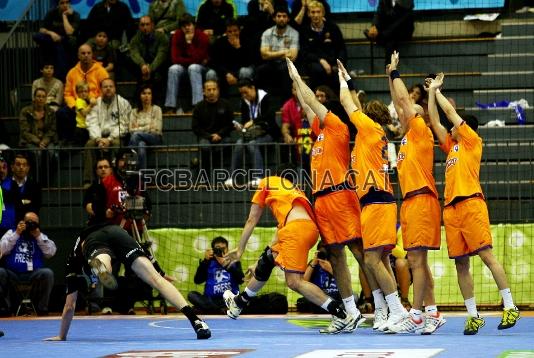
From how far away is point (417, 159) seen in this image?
13.6 metres

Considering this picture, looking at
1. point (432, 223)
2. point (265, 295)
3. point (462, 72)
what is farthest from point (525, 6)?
point (432, 223)

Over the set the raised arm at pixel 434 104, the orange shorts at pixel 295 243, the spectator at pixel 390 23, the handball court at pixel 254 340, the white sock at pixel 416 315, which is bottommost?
the handball court at pixel 254 340

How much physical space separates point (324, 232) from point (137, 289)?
16.6 ft

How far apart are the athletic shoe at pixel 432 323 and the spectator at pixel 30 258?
280 inches

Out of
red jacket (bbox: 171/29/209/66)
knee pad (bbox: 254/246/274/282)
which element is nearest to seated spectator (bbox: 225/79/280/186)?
red jacket (bbox: 171/29/209/66)

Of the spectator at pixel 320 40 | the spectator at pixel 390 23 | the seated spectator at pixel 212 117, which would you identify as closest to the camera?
the seated spectator at pixel 212 117

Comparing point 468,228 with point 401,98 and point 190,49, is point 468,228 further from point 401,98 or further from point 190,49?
point 190,49

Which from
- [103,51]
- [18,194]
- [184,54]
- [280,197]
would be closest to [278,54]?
[184,54]

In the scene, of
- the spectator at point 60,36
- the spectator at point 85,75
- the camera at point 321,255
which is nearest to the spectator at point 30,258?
the spectator at point 85,75

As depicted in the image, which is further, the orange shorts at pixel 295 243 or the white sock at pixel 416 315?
the orange shorts at pixel 295 243

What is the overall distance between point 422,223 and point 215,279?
17.5 ft

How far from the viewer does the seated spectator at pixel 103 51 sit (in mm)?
22109

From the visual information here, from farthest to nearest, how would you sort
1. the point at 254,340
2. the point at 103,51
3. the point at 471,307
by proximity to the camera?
the point at 103,51 < the point at 471,307 < the point at 254,340

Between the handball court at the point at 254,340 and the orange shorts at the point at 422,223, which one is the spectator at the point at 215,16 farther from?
the orange shorts at the point at 422,223
